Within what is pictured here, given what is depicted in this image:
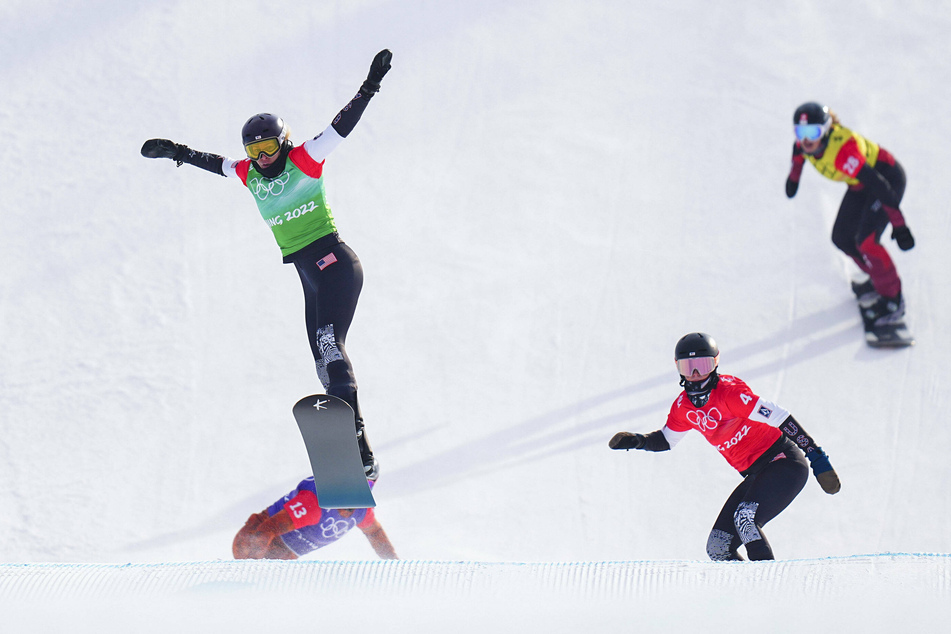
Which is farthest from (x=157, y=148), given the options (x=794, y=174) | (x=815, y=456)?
(x=794, y=174)

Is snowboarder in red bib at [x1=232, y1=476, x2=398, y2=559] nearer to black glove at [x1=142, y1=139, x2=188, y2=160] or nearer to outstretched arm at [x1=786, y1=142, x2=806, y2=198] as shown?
black glove at [x1=142, y1=139, x2=188, y2=160]

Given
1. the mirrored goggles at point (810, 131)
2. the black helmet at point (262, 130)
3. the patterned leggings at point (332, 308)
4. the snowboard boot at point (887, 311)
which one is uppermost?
the black helmet at point (262, 130)

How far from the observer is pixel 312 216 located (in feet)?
17.3

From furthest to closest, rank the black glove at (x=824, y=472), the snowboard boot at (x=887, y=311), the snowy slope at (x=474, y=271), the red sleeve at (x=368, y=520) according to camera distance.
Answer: the snowboard boot at (x=887, y=311) → the snowy slope at (x=474, y=271) → the red sleeve at (x=368, y=520) → the black glove at (x=824, y=472)

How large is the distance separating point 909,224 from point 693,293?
2.27 meters

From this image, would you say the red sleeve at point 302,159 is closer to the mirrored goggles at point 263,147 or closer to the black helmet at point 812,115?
the mirrored goggles at point 263,147

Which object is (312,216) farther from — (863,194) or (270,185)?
(863,194)

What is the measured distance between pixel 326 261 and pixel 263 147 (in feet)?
2.30

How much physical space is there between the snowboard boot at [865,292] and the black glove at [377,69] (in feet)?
16.3

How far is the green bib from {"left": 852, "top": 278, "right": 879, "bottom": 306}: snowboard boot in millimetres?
4898

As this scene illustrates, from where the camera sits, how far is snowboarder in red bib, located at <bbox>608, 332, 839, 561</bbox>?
4.77 m

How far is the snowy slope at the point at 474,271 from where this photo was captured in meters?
6.60

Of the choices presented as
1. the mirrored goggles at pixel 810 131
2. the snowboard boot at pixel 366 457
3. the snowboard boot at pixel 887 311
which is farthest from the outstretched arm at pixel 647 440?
the snowboard boot at pixel 887 311

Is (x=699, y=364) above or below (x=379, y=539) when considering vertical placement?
above
